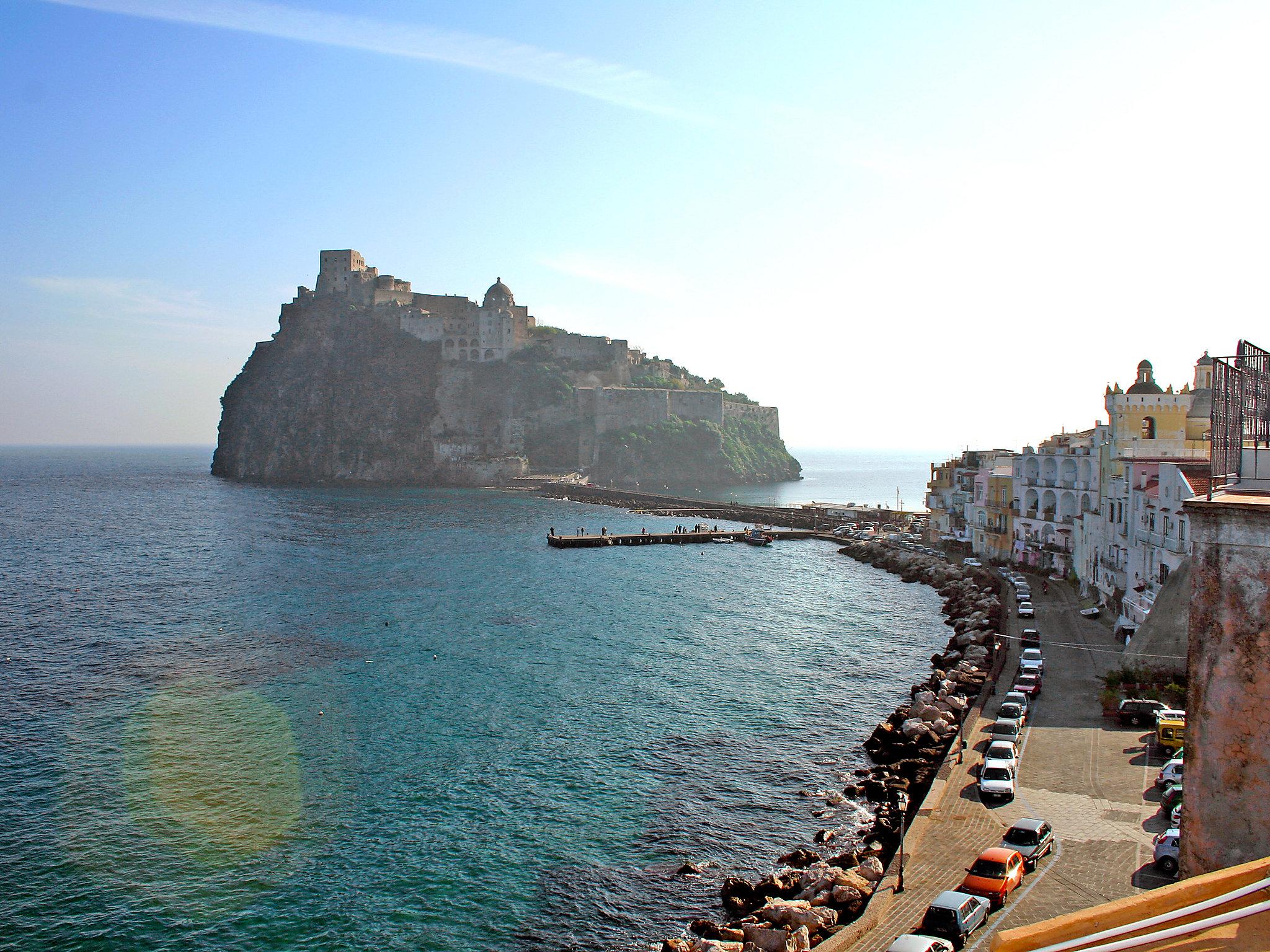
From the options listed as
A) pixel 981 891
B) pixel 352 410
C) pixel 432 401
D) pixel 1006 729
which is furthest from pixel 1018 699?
pixel 352 410

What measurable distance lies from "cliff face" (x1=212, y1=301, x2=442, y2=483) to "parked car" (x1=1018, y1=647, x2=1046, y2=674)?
380 ft

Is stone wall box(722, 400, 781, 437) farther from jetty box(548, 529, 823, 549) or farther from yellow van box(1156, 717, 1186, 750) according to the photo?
yellow van box(1156, 717, 1186, 750)

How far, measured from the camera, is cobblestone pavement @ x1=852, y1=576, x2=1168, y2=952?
645 inches

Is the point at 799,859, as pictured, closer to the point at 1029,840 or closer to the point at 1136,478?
the point at 1029,840

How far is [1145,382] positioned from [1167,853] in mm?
31319

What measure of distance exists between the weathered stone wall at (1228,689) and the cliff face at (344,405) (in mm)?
136989

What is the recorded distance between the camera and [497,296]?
150m

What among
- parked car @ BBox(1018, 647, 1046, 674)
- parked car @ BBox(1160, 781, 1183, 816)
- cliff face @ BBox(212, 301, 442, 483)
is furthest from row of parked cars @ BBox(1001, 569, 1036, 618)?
cliff face @ BBox(212, 301, 442, 483)

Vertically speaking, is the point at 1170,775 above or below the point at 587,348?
below

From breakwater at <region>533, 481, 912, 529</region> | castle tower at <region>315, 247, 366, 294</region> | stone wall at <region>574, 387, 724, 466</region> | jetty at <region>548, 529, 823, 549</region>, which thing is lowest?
jetty at <region>548, 529, 823, 549</region>

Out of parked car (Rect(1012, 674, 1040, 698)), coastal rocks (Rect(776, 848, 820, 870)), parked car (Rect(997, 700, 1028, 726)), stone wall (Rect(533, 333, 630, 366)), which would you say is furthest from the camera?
stone wall (Rect(533, 333, 630, 366))

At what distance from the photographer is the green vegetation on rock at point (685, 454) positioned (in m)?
148

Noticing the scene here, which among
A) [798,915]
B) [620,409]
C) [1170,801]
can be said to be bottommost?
[798,915]

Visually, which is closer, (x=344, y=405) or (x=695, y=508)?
(x=695, y=508)
